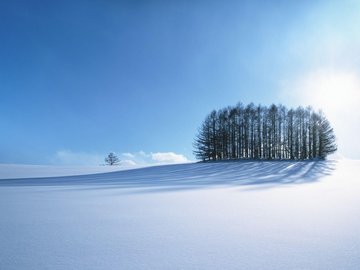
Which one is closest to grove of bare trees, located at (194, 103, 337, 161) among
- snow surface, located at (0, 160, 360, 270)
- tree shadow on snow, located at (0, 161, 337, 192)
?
tree shadow on snow, located at (0, 161, 337, 192)

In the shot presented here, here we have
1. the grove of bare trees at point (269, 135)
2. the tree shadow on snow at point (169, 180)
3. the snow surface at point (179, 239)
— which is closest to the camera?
the snow surface at point (179, 239)

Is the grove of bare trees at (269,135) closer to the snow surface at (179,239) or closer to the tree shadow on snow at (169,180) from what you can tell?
the tree shadow on snow at (169,180)

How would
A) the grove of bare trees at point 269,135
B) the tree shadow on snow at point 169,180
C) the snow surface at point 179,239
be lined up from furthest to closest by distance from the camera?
the grove of bare trees at point 269,135, the tree shadow on snow at point 169,180, the snow surface at point 179,239

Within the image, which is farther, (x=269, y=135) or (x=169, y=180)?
(x=269, y=135)

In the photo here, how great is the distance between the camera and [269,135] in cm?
3175

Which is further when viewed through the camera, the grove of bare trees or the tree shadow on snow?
the grove of bare trees

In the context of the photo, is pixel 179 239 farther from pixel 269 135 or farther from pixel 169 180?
pixel 269 135

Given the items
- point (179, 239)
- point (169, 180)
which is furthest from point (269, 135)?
point (179, 239)

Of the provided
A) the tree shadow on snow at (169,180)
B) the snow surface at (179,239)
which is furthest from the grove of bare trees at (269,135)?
the snow surface at (179,239)

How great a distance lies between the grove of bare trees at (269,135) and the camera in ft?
102

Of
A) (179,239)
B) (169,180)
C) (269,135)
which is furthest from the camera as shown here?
(269,135)

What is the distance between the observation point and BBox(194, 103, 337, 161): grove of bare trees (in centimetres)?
3105

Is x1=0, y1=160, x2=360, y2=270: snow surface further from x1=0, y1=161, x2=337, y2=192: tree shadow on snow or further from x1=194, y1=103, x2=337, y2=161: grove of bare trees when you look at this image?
x1=194, y1=103, x2=337, y2=161: grove of bare trees

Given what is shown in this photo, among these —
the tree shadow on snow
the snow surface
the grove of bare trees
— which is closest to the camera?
the snow surface
